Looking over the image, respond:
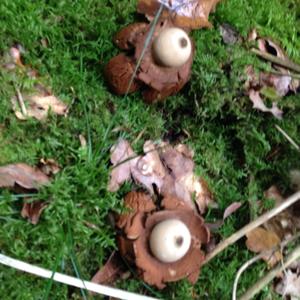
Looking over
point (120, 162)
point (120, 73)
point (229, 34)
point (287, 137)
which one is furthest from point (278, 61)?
point (120, 162)

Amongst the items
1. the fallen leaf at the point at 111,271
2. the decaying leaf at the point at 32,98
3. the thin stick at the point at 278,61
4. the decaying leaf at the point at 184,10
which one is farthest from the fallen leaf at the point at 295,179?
the decaying leaf at the point at 32,98

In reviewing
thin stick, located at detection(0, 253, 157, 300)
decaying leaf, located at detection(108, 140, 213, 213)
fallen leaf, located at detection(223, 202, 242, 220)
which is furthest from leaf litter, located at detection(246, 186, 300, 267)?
thin stick, located at detection(0, 253, 157, 300)

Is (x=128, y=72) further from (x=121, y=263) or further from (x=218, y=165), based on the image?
(x=121, y=263)

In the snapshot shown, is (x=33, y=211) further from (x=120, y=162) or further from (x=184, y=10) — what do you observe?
(x=184, y=10)

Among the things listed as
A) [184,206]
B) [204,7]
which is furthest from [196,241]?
[204,7]

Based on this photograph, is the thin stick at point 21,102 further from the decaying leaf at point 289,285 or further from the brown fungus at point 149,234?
the decaying leaf at point 289,285
